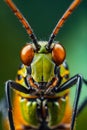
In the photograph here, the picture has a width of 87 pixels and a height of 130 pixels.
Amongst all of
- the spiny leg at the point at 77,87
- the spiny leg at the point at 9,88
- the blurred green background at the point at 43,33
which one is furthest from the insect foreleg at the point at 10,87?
the blurred green background at the point at 43,33

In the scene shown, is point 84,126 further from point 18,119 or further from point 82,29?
point 82,29

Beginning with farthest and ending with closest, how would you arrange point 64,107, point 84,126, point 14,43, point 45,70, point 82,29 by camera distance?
point 82,29 < point 14,43 < point 84,126 < point 64,107 < point 45,70

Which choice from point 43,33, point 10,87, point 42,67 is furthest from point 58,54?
point 43,33

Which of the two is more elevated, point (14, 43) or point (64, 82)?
point (14, 43)

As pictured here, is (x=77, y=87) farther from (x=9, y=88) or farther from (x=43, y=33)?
(x=43, y=33)

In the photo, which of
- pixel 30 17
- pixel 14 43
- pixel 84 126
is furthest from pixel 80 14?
pixel 84 126
